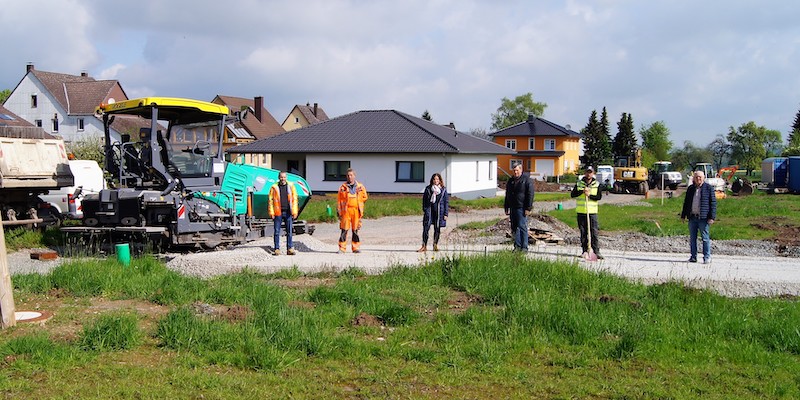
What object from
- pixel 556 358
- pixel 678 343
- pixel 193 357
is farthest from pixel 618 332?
pixel 193 357

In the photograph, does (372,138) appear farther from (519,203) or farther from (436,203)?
(519,203)

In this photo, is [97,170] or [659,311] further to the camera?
[97,170]

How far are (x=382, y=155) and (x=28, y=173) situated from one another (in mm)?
24900

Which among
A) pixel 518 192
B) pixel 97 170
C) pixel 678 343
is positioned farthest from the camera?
pixel 97 170

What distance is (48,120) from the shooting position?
206ft

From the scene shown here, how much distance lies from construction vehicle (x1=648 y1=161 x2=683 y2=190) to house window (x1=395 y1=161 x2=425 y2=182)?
75.3ft

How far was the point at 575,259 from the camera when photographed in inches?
480

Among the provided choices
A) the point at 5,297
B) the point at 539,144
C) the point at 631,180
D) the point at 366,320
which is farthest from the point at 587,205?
the point at 539,144

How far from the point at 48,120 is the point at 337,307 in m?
62.5

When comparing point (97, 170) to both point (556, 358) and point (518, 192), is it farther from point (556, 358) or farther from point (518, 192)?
point (556, 358)

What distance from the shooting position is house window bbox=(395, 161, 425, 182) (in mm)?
39062

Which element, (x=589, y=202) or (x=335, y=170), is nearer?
(x=589, y=202)

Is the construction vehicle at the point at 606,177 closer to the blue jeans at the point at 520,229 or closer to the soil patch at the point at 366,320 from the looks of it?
the blue jeans at the point at 520,229

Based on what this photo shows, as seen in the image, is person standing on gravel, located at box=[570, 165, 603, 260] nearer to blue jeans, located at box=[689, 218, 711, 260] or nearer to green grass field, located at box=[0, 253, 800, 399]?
blue jeans, located at box=[689, 218, 711, 260]
